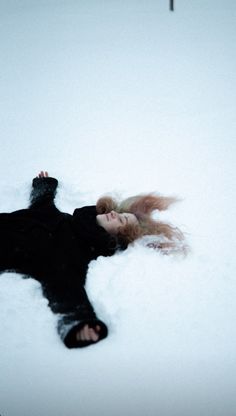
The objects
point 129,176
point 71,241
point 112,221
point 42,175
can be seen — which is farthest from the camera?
point 129,176

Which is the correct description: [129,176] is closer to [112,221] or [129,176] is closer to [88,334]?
[112,221]

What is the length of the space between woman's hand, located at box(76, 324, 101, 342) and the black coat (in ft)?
0.09

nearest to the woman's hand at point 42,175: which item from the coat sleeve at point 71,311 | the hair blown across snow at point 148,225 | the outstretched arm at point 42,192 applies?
the outstretched arm at point 42,192

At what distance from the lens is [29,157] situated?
9.45ft

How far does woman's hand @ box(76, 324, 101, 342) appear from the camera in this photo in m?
1.38

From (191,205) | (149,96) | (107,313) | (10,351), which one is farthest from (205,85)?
(10,351)

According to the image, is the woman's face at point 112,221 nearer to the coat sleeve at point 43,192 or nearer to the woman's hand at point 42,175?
the coat sleeve at point 43,192

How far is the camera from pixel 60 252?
1755mm

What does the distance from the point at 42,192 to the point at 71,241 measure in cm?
66

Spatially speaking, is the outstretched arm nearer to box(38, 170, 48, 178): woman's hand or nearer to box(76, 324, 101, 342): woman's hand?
box(38, 170, 48, 178): woman's hand

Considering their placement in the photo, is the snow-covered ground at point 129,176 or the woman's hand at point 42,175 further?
the woman's hand at point 42,175

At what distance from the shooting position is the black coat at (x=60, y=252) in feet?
4.64

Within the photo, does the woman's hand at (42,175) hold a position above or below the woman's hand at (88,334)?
above

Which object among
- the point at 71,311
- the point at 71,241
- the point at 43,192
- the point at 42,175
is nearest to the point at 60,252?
the point at 71,241
